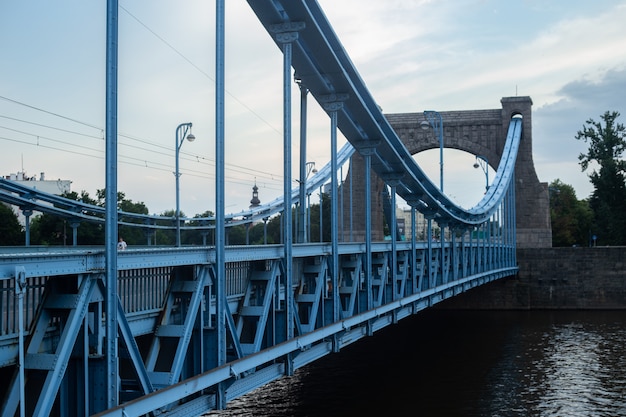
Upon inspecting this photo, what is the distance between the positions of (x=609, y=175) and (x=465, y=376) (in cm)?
4152

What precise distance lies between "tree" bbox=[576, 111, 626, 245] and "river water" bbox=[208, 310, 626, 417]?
925 inches

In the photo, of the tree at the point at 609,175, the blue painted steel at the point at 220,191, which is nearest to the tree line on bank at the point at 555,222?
the tree at the point at 609,175

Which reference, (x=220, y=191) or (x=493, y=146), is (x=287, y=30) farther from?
(x=493, y=146)

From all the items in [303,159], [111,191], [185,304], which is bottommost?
[185,304]

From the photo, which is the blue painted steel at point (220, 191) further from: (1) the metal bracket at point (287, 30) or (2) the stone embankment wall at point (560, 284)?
(2) the stone embankment wall at point (560, 284)

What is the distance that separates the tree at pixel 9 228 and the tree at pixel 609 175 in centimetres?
4635

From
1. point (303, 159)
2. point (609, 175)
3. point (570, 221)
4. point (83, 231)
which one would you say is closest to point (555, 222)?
point (570, 221)

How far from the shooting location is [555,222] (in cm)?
9450

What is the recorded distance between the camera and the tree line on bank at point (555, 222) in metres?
40.8

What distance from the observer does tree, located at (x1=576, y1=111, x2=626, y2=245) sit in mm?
63938

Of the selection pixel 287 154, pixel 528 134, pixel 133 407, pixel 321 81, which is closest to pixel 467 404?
pixel 321 81

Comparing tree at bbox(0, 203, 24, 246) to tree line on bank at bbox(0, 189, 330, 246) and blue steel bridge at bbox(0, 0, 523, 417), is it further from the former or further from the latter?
blue steel bridge at bbox(0, 0, 523, 417)

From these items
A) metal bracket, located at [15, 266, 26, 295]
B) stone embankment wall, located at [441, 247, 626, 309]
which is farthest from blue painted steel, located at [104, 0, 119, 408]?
stone embankment wall, located at [441, 247, 626, 309]

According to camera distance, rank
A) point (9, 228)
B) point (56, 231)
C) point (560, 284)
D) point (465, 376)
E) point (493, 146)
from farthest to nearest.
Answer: point (493, 146)
point (560, 284)
point (56, 231)
point (9, 228)
point (465, 376)
